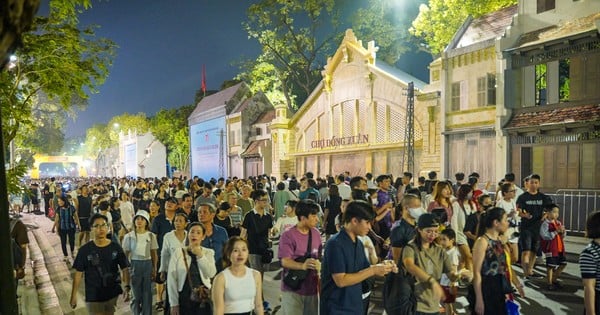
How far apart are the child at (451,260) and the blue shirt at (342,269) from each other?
4.44 ft

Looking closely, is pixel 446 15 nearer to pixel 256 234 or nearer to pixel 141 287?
pixel 256 234

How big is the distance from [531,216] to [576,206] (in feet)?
21.0

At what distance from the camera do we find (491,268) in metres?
4.76

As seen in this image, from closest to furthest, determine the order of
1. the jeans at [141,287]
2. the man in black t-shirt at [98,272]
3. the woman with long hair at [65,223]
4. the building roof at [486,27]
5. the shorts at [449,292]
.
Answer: the shorts at [449,292]
the man in black t-shirt at [98,272]
the jeans at [141,287]
the woman with long hair at [65,223]
the building roof at [486,27]

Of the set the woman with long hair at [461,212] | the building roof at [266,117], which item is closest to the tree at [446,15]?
the building roof at [266,117]

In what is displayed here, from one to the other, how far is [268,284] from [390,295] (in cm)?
474

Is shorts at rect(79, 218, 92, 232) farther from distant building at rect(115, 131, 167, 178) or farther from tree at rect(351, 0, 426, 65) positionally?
distant building at rect(115, 131, 167, 178)

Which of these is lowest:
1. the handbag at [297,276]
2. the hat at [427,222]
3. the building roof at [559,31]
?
the handbag at [297,276]

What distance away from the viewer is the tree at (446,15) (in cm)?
2738

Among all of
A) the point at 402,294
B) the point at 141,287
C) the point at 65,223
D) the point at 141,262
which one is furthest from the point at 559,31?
the point at 65,223

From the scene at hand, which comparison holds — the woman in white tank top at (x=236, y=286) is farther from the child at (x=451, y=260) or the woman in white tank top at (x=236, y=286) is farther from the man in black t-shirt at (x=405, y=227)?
the child at (x=451, y=260)

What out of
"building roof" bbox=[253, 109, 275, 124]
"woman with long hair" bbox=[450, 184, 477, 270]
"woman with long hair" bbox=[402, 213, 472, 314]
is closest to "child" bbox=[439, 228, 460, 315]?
"woman with long hair" bbox=[402, 213, 472, 314]

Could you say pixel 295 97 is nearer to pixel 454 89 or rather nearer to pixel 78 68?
pixel 454 89

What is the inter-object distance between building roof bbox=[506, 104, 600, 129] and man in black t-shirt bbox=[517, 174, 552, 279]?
738 centimetres
